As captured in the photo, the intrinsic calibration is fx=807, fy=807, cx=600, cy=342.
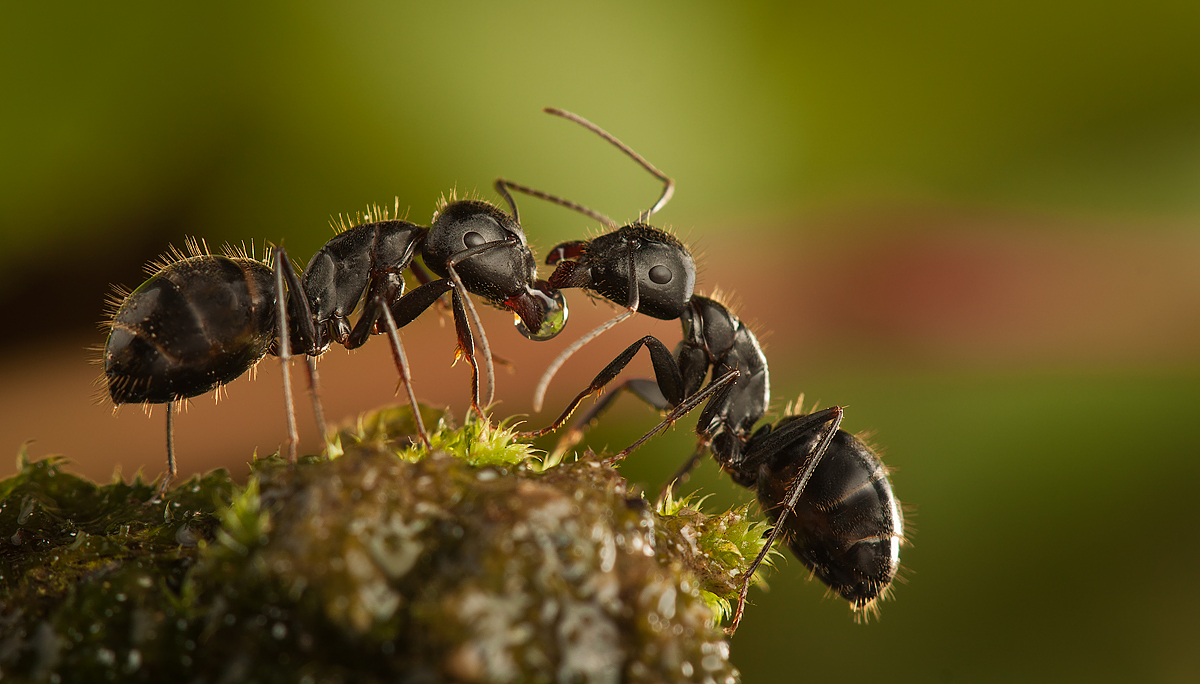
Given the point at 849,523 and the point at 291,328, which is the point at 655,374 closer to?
the point at 849,523

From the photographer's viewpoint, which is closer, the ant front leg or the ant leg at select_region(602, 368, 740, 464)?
the ant front leg

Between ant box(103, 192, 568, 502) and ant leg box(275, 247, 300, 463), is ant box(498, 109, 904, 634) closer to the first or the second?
ant box(103, 192, 568, 502)

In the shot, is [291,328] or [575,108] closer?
[291,328]

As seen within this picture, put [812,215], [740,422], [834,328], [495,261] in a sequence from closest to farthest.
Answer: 1. [495,261]
2. [740,422]
3. [834,328]
4. [812,215]

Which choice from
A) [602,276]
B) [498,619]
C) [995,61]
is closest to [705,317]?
[602,276]

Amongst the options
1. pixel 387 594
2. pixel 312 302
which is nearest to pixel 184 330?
A: pixel 312 302

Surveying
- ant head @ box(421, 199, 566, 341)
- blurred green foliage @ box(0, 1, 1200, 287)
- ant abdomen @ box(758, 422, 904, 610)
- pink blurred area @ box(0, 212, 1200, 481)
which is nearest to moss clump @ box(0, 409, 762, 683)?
ant abdomen @ box(758, 422, 904, 610)
